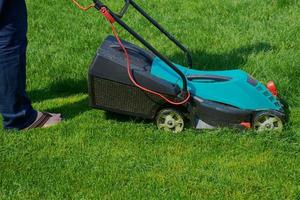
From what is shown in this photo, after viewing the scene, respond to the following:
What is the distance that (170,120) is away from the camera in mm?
3955

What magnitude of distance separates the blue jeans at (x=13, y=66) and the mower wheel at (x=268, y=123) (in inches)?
59.5

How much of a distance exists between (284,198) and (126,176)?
89cm

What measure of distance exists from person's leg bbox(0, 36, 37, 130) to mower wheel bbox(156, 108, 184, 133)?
88cm

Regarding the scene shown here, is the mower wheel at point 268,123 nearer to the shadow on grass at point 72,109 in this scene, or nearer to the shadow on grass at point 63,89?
the shadow on grass at point 72,109

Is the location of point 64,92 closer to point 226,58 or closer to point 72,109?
point 72,109

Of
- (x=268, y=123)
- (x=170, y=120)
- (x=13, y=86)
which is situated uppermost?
(x=268, y=123)

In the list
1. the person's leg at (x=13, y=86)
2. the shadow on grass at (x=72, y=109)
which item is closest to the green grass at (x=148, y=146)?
the shadow on grass at (x=72, y=109)

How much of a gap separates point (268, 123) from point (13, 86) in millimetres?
1686

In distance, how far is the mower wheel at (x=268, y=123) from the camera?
3.89 metres

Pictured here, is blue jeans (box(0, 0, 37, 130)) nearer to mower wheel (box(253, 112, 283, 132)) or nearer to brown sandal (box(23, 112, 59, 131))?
brown sandal (box(23, 112, 59, 131))

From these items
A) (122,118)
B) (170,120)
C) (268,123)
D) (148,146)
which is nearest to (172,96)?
(170,120)

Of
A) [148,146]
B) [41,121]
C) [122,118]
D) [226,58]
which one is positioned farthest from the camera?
[226,58]

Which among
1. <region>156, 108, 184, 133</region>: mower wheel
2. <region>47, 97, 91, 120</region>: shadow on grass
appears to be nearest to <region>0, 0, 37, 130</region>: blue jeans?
<region>47, 97, 91, 120</region>: shadow on grass

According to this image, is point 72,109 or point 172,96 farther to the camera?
point 72,109
